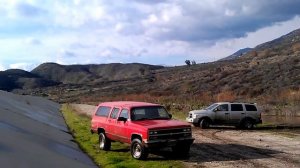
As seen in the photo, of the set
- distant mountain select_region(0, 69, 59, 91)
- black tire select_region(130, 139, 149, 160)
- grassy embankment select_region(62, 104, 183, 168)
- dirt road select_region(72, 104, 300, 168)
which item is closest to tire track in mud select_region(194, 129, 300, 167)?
dirt road select_region(72, 104, 300, 168)

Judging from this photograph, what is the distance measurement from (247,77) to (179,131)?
55.3m

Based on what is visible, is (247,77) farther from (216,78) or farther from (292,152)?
(292,152)

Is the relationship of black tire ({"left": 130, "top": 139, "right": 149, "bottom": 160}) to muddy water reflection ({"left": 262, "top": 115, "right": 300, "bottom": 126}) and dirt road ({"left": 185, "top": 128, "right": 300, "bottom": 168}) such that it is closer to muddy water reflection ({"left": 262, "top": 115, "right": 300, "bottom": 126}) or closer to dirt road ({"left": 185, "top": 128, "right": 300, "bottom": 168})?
dirt road ({"left": 185, "top": 128, "right": 300, "bottom": 168})

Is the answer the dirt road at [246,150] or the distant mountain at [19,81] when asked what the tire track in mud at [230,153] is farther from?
the distant mountain at [19,81]

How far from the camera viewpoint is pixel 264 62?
7944 cm

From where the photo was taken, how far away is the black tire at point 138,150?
1572 centimetres

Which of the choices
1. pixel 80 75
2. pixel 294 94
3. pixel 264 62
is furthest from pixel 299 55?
pixel 80 75

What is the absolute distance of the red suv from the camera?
15.6 metres

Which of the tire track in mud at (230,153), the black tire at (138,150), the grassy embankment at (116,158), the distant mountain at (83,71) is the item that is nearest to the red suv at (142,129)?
the black tire at (138,150)

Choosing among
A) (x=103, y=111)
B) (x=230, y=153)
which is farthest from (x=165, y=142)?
(x=103, y=111)

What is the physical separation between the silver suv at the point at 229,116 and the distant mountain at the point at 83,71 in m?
141

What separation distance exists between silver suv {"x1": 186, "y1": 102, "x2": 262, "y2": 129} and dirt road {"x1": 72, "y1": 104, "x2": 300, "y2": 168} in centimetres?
401

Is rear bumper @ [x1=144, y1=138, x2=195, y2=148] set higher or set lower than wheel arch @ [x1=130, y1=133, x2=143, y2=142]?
lower

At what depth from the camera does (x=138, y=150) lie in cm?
1602
